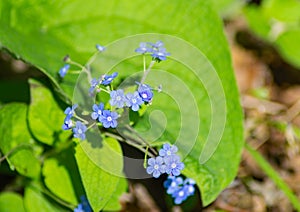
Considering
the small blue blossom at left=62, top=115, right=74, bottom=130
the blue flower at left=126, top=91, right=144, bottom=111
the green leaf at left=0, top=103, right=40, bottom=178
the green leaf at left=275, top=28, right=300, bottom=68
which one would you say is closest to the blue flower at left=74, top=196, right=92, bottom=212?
the green leaf at left=0, top=103, right=40, bottom=178

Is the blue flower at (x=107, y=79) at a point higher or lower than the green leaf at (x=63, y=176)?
higher

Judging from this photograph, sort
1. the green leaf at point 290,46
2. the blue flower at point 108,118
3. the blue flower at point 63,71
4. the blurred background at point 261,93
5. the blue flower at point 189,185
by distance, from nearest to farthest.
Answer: the blue flower at point 108,118, the blue flower at point 63,71, the blue flower at point 189,185, the blurred background at point 261,93, the green leaf at point 290,46

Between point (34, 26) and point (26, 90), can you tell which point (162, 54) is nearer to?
point (34, 26)

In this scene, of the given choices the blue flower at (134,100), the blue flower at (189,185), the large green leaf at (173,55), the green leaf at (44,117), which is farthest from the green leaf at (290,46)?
the blue flower at (134,100)

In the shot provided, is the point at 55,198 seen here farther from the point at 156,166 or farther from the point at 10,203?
the point at 156,166

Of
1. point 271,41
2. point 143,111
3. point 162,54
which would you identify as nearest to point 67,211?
point 143,111

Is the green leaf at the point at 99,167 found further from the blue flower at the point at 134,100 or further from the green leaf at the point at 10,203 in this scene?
the green leaf at the point at 10,203

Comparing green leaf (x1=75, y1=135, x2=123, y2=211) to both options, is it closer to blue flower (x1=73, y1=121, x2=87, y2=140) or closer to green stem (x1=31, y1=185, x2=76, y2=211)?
blue flower (x1=73, y1=121, x2=87, y2=140)

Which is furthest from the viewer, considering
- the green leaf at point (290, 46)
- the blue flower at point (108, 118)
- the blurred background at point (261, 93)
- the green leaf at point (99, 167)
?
the green leaf at point (290, 46)

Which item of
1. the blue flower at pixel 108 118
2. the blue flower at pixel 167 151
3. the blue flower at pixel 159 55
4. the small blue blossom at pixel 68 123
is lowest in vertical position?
the blue flower at pixel 167 151
